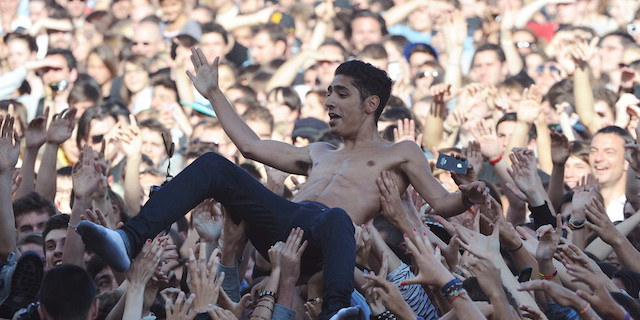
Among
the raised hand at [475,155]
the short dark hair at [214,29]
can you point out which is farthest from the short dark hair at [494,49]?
the raised hand at [475,155]

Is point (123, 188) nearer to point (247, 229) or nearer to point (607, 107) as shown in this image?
point (247, 229)

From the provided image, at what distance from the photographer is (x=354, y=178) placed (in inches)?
255

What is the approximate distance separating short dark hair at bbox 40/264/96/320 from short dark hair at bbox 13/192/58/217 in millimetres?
2669

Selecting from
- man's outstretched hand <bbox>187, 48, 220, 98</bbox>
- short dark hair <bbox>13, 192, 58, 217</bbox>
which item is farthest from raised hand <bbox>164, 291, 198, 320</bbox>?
short dark hair <bbox>13, 192, 58, 217</bbox>

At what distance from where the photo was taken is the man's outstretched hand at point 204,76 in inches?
267

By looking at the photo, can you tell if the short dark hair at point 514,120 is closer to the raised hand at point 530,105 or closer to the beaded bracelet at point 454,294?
the raised hand at point 530,105

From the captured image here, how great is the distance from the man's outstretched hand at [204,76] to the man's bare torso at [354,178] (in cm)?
82

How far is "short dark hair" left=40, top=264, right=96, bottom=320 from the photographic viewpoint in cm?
489

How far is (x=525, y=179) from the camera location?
725cm

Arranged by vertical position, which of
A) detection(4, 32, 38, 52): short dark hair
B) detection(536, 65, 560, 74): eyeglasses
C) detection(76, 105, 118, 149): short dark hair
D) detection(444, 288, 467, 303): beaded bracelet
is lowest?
detection(4, 32, 38, 52): short dark hair

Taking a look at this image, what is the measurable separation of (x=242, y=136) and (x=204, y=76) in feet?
1.55

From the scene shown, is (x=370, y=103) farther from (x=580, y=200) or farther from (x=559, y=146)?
(x=559, y=146)

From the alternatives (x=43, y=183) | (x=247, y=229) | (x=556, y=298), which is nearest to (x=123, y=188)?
(x=43, y=183)

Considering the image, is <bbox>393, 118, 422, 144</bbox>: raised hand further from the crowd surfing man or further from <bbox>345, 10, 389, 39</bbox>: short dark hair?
<bbox>345, 10, 389, 39</bbox>: short dark hair
